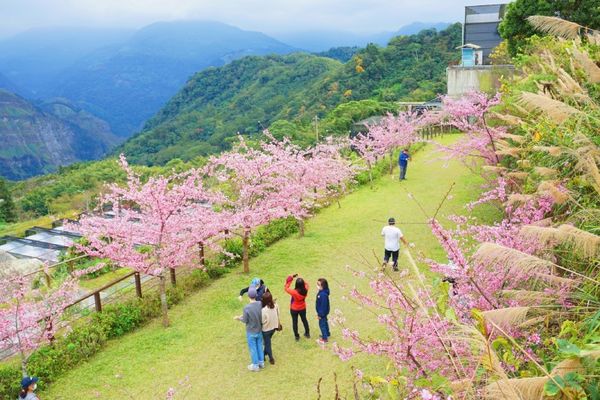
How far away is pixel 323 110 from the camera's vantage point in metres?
60.6

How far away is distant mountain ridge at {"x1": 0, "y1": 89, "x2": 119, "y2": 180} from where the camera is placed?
12062 cm

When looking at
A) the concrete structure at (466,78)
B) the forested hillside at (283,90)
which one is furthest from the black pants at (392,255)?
the forested hillside at (283,90)

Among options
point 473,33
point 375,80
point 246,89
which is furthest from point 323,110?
point 246,89

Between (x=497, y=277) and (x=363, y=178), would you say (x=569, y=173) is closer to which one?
(x=497, y=277)

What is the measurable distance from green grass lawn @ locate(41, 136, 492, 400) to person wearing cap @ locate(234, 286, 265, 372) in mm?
205

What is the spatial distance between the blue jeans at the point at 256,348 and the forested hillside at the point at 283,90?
26.1 metres

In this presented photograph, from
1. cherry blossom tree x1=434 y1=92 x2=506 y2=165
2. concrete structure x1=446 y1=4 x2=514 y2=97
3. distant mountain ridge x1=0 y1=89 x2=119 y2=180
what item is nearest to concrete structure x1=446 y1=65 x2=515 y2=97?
concrete structure x1=446 y1=4 x2=514 y2=97

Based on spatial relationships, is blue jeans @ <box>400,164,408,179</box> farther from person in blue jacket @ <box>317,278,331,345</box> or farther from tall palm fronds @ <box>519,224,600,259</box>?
tall palm fronds @ <box>519,224,600,259</box>

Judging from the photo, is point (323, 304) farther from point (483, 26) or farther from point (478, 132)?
point (483, 26)

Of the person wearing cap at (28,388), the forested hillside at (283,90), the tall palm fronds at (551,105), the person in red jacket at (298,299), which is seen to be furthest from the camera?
the forested hillside at (283,90)

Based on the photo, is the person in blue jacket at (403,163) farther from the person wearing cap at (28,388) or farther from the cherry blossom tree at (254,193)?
the person wearing cap at (28,388)

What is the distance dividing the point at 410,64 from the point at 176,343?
5788cm

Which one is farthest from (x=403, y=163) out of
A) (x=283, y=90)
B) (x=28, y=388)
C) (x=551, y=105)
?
(x=283, y=90)

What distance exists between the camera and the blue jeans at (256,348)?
→ 7480 mm
